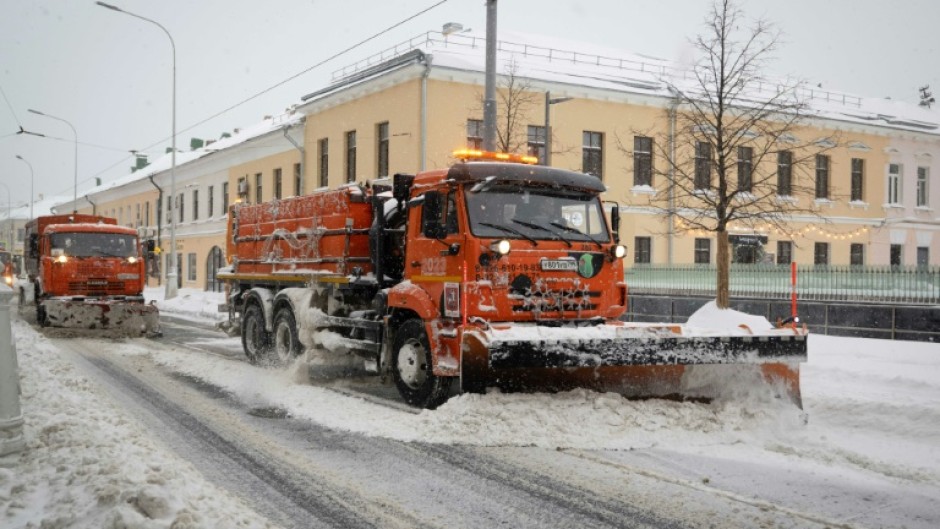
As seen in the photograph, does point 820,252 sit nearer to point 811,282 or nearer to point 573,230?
point 811,282

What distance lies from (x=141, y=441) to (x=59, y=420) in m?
0.81

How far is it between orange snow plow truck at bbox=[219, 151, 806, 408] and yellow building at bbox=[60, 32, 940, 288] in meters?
11.5

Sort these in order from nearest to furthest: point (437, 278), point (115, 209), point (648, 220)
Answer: point (437, 278)
point (648, 220)
point (115, 209)

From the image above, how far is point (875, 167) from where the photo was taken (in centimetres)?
3509

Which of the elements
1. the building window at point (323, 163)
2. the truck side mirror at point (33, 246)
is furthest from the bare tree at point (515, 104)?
the truck side mirror at point (33, 246)

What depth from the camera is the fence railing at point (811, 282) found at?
15.5 meters

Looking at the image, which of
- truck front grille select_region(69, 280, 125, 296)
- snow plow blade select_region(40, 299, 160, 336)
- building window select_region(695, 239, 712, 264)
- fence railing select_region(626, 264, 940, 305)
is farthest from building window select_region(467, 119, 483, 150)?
snow plow blade select_region(40, 299, 160, 336)

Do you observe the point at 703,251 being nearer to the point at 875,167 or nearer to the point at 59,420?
the point at 875,167

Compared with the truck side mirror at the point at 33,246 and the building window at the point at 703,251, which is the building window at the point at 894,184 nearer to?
Answer: the building window at the point at 703,251

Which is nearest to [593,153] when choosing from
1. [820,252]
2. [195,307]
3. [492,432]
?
[820,252]

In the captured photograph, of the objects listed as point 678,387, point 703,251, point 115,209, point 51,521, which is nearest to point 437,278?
point 678,387

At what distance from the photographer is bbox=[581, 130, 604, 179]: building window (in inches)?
1139

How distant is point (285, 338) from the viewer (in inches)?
478

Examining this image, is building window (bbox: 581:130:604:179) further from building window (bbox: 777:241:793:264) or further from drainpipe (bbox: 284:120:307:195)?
drainpipe (bbox: 284:120:307:195)
